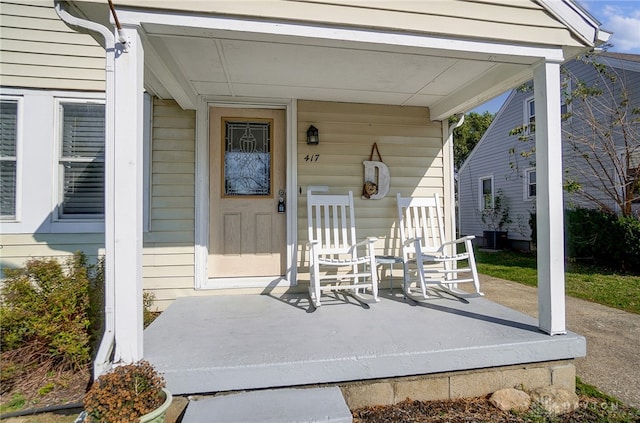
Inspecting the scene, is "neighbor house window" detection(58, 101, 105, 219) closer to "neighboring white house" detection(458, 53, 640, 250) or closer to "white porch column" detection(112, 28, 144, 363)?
"white porch column" detection(112, 28, 144, 363)

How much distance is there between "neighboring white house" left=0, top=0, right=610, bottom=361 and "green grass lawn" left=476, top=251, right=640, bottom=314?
239cm

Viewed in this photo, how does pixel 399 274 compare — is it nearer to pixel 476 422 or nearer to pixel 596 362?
pixel 596 362

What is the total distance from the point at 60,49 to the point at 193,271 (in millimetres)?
2385

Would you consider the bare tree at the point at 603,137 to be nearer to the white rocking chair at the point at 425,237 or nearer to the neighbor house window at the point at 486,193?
the neighbor house window at the point at 486,193

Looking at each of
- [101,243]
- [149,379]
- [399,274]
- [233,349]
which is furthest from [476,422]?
[101,243]

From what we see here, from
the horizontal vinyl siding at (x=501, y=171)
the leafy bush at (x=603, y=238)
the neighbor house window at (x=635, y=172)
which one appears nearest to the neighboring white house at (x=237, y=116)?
the leafy bush at (x=603, y=238)

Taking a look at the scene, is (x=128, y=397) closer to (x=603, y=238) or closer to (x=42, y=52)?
(x=42, y=52)

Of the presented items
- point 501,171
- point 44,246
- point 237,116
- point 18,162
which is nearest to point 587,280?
point 237,116

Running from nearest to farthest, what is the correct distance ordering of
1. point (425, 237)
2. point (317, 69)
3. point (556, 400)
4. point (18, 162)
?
1. point (556, 400)
2. point (317, 69)
3. point (18, 162)
4. point (425, 237)

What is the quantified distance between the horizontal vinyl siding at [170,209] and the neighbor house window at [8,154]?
1.21 metres

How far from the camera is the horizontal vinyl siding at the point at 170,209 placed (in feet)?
10.7

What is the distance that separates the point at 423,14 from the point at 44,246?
363 centimetres

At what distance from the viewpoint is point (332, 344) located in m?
2.07

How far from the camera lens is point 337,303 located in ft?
10.0
